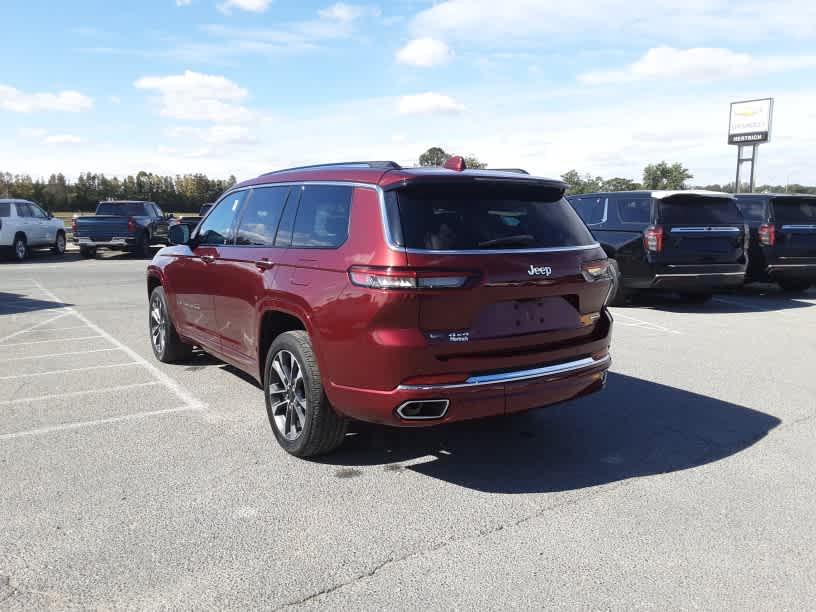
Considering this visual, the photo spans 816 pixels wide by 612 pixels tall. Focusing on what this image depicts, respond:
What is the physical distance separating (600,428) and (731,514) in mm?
1410

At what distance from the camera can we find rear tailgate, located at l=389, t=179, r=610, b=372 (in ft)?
11.9

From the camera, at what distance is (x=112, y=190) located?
70.9m

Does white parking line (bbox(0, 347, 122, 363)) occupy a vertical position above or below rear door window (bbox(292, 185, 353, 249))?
below

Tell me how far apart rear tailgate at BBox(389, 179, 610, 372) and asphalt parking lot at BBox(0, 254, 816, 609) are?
0.83 metres

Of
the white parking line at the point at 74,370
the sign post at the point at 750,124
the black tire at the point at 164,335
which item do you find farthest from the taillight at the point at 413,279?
the sign post at the point at 750,124

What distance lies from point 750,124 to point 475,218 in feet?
114

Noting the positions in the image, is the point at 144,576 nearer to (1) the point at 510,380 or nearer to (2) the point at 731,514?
(1) the point at 510,380

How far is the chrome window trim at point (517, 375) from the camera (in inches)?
142

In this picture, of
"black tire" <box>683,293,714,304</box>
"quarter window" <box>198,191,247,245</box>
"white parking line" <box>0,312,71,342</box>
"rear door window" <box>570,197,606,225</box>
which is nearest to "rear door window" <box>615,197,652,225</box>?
"rear door window" <box>570,197,606,225</box>

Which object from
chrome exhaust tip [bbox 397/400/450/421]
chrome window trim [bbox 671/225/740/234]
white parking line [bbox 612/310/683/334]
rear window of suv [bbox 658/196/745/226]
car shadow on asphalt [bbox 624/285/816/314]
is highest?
rear window of suv [bbox 658/196/745/226]

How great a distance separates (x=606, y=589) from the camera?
288cm

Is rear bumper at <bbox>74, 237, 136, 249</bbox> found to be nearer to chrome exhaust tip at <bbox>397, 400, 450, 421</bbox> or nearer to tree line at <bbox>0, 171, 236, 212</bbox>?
chrome exhaust tip at <bbox>397, 400, 450, 421</bbox>

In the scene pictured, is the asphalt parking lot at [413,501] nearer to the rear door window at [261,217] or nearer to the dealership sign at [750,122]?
the rear door window at [261,217]

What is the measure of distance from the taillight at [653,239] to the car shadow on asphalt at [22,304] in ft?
30.6
